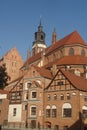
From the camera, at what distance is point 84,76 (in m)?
60.2

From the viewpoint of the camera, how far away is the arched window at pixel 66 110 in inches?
1889

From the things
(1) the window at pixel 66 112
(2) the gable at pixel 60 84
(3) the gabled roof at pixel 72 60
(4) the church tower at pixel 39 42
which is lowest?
(1) the window at pixel 66 112

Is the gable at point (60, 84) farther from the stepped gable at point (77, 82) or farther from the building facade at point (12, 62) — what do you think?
the building facade at point (12, 62)

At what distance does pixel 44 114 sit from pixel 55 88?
233 inches

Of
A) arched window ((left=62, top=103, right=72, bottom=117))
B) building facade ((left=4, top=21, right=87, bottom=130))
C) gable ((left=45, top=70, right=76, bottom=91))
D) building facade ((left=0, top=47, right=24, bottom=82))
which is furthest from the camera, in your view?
building facade ((left=0, top=47, right=24, bottom=82))

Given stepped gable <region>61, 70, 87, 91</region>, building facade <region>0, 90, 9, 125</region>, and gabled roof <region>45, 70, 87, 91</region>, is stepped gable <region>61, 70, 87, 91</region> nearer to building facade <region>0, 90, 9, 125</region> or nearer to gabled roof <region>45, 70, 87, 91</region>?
gabled roof <region>45, 70, 87, 91</region>

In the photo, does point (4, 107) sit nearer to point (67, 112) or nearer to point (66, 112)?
point (66, 112)

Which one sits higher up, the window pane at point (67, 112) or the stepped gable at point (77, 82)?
the stepped gable at point (77, 82)

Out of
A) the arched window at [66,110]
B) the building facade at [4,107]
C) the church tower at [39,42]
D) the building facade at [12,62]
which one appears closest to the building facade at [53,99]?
the arched window at [66,110]

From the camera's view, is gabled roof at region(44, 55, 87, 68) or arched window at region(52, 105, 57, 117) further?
gabled roof at region(44, 55, 87, 68)

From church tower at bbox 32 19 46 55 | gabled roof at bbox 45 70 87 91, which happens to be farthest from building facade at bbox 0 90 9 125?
church tower at bbox 32 19 46 55

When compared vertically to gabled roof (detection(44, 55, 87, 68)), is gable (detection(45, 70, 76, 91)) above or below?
below

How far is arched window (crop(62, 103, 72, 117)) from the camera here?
4797 centimetres

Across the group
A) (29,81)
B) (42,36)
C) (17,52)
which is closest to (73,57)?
(29,81)
